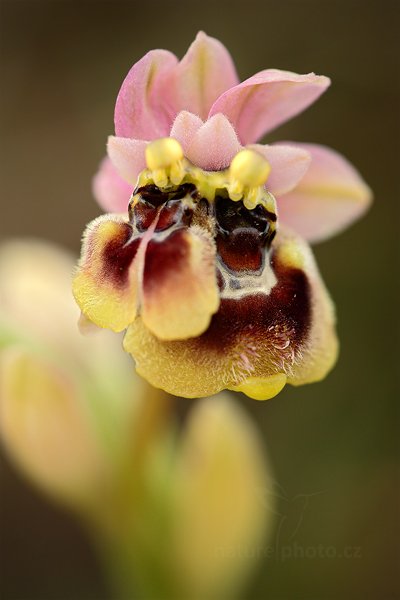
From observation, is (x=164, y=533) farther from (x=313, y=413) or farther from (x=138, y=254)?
(x=313, y=413)

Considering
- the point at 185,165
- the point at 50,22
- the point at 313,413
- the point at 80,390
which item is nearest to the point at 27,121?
the point at 50,22

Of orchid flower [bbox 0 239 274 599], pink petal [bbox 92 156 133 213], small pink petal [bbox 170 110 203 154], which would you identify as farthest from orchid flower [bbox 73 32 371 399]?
orchid flower [bbox 0 239 274 599]

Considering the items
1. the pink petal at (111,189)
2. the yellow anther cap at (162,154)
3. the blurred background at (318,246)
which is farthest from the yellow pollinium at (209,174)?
the blurred background at (318,246)

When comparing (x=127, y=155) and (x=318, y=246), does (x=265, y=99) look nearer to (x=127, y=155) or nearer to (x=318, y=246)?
(x=127, y=155)

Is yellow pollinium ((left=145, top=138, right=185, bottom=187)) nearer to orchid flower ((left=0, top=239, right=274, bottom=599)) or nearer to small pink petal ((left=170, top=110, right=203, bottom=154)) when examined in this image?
small pink petal ((left=170, top=110, right=203, bottom=154))

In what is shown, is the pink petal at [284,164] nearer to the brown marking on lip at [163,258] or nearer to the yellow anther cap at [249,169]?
the yellow anther cap at [249,169]

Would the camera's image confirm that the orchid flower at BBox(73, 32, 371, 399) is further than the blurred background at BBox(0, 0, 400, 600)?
No
